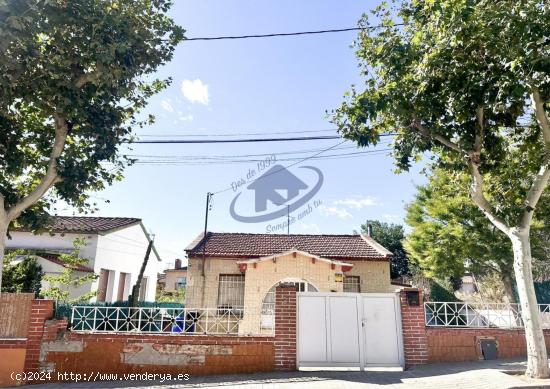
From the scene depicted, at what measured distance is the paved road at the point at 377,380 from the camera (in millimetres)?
6906

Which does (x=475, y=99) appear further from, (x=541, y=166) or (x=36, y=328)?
(x=36, y=328)

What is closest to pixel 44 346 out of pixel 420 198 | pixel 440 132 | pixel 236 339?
pixel 236 339

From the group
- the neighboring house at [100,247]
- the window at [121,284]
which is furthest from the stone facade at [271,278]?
the window at [121,284]

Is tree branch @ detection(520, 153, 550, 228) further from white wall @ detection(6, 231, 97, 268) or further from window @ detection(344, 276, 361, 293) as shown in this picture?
white wall @ detection(6, 231, 97, 268)

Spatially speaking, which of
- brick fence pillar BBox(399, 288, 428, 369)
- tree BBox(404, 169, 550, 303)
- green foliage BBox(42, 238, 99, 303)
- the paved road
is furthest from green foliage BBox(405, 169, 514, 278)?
green foliage BBox(42, 238, 99, 303)

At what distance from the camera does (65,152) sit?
840 centimetres

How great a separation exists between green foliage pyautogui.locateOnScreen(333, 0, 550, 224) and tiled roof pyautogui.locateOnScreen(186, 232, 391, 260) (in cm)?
860

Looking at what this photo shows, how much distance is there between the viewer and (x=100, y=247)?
744 inches

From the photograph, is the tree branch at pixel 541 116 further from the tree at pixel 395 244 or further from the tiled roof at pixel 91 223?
the tree at pixel 395 244

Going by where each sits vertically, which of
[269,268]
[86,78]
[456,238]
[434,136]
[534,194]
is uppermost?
[86,78]

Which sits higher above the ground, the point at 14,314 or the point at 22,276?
the point at 22,276

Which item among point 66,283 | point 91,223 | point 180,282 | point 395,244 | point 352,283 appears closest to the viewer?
point 66,283

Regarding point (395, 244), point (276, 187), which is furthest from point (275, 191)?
point (395, 244)

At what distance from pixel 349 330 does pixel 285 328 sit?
4.84 ft
